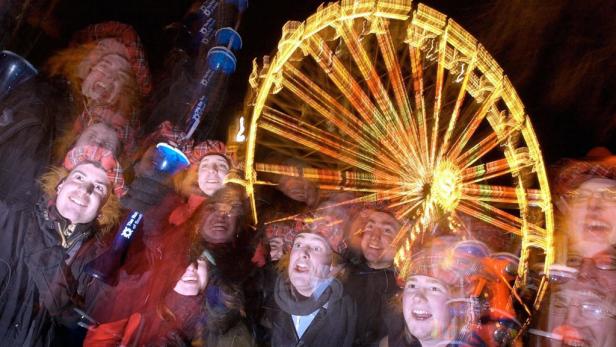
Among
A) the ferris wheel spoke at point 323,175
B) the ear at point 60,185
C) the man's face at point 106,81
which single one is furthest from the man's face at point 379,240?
the man's face at point 106,81

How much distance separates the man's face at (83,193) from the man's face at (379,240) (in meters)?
2.55

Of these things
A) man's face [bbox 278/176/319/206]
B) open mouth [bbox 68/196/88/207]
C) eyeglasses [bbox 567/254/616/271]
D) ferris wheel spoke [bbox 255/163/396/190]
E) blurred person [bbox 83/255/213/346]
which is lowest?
blurred person [bbox 83/255/213/346]

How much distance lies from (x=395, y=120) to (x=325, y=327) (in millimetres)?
3748

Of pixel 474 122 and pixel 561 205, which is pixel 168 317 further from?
pixel 474 122

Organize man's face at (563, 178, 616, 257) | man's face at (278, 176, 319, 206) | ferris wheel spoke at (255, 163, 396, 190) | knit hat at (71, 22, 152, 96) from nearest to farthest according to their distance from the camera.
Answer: man's face at (563, 178, 616, 257) < knit hat at (71, 22, 152, 96) < man's face at (278, 176, 319, 206) < ferris wheel spoke at (255, 163, 396, 190)

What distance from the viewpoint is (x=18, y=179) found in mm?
4180

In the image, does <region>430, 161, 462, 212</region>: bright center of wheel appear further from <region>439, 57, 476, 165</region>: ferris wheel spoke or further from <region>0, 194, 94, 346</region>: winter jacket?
<region>0, 194, 94, 346</region>: winter jacket

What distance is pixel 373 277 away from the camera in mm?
4637

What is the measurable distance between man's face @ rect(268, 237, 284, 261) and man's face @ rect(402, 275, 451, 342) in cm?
145

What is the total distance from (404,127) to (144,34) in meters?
5.22

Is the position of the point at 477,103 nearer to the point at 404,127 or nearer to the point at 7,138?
the point at 404,127

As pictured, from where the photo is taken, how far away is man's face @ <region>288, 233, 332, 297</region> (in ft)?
14.5

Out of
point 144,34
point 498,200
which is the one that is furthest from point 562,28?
point 144,34

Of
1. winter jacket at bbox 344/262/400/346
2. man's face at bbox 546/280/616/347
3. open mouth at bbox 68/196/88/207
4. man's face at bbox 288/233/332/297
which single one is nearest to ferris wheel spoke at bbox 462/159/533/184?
man's face at bbox 546/280/616/347
